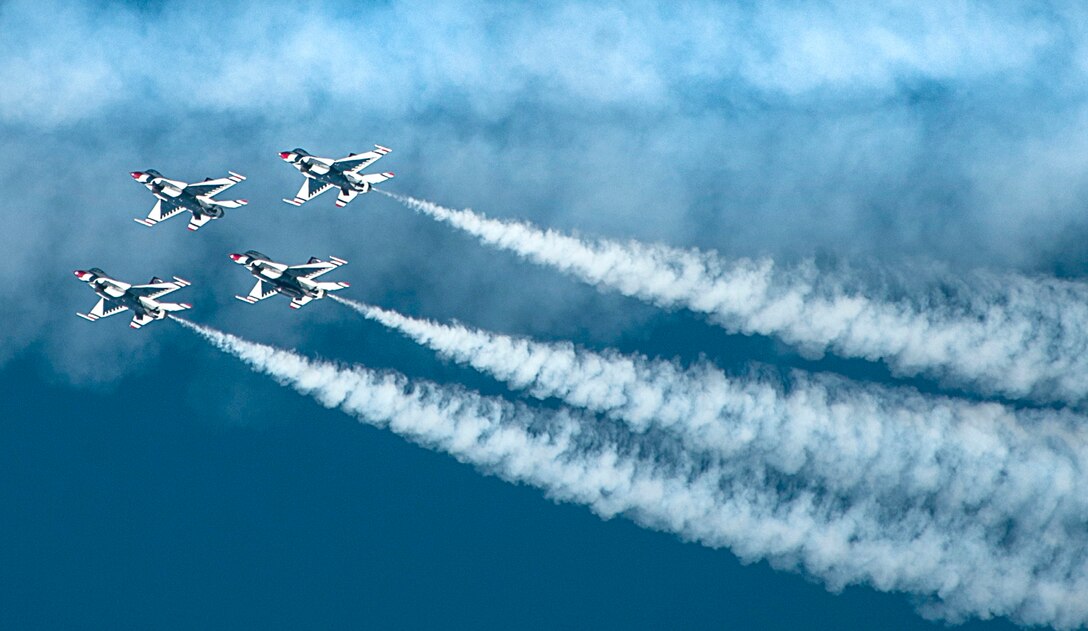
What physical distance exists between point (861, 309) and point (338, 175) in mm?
30226

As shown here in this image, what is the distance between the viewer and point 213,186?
93062mm

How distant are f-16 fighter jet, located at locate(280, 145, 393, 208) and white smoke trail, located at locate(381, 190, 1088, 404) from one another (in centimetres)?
368

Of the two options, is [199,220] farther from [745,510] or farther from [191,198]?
[745,510]

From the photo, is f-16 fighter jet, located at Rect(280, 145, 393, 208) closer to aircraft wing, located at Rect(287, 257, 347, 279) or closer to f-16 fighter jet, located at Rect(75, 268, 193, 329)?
aircraft wing, located at Rect(287, 257, 347, 279)

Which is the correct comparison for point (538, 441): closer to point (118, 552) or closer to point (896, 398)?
point (896, 398)

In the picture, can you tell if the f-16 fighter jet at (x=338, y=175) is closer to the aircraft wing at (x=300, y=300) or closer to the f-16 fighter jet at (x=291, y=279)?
the f-16 fighter jet at (x=291, y=279)

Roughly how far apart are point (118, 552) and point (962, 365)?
57590 millimetres

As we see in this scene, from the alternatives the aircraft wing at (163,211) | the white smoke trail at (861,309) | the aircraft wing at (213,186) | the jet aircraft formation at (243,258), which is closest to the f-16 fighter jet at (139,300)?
the jet aircraft formation at (243,258)

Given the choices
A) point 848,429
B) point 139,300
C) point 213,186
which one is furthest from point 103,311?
point 848,429

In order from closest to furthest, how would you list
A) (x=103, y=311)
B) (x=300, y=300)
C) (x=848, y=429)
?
(x=848, y=429)
(x=300, y=300)
(x=103, y=311)

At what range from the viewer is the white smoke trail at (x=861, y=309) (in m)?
80.4

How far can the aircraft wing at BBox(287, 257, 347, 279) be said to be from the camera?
8750 cm

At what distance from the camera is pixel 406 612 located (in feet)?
341

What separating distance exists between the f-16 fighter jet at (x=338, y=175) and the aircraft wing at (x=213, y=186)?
3.16 metres
